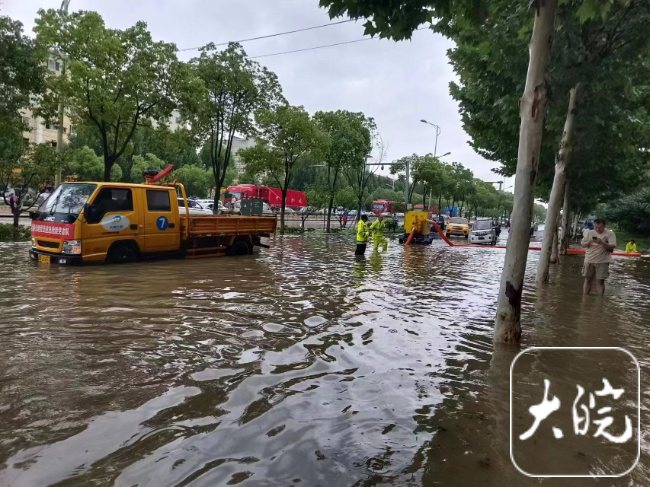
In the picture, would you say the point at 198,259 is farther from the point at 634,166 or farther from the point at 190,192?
the point at 190,192

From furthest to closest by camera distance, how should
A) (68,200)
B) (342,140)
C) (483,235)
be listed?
(342,140) → (483,235) → (68,200)

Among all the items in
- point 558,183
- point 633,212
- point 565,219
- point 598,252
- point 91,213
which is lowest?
point 598,252

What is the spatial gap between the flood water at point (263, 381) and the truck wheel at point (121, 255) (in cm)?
187

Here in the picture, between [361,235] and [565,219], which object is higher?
[565,219]

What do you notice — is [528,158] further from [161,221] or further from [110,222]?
[161,221]

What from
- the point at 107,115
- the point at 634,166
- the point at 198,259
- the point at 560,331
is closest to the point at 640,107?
the point at 634,166

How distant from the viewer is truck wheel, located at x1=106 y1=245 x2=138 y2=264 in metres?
11.8

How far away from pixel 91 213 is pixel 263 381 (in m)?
8.08

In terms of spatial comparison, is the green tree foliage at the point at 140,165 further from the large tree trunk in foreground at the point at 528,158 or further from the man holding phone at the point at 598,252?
the large tree trunk in foreground at the point at 528,158

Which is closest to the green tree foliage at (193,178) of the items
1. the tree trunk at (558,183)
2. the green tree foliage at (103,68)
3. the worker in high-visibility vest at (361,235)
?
the green tree foliage at (103,68)

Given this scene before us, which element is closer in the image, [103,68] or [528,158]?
[528,158]

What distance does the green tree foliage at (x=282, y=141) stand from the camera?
25922 mm

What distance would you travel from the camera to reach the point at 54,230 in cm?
1091

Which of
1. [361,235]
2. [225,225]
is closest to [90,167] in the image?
[225,225]
